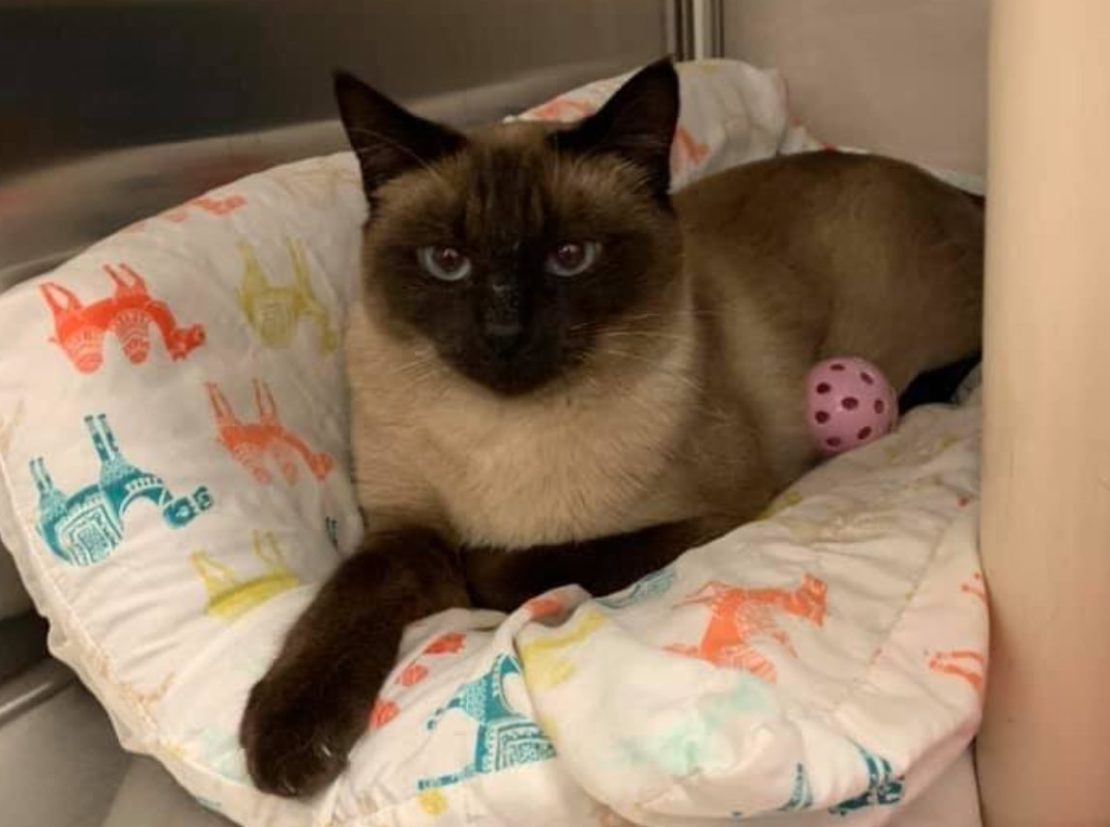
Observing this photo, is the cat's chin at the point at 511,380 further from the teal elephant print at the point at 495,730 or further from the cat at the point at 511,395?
the teal elephant print at the point at 495,730

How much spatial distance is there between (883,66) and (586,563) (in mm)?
1410

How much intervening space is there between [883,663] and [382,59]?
49.4 inches

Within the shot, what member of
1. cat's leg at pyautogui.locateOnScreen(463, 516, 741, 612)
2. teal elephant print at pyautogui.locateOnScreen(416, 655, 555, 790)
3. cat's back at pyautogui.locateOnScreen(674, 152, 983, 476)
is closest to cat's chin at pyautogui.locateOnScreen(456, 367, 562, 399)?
cat's leg at pyautogui.locateOnScreen(463, 516, 741, 612)

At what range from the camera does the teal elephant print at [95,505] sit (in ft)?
3.80

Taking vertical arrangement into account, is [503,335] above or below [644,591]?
above

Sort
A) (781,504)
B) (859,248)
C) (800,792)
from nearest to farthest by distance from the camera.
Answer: (800,792) < (781,504) < (859,248)

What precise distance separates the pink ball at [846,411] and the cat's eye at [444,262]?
0.59m

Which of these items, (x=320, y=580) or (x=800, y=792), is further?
(x=320, y=580)

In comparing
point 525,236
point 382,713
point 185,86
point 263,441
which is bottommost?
point 382,713

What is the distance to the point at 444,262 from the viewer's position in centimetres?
123

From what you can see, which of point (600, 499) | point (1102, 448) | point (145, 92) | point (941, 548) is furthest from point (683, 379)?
point (145, 92)

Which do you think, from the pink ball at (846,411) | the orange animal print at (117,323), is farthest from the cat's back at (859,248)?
the orange animal print at (117,323)

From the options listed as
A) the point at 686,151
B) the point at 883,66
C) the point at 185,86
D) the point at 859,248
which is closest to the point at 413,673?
the point at 185,86

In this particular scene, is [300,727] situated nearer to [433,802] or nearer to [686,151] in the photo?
[433,802]
